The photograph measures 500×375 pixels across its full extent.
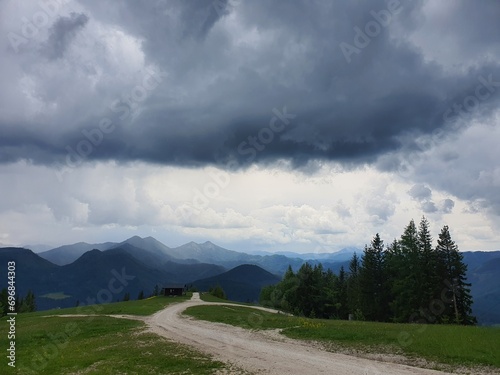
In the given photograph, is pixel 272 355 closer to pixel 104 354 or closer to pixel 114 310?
pixel 104 354

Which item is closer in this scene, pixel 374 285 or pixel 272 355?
pixel 272 355

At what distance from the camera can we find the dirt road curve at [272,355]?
2008cm

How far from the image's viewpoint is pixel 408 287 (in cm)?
6378

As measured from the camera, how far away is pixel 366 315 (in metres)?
70.5

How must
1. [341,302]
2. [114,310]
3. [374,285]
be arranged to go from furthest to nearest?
[341,302], [374,285], [114,310]

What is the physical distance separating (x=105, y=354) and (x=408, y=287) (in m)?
55.0

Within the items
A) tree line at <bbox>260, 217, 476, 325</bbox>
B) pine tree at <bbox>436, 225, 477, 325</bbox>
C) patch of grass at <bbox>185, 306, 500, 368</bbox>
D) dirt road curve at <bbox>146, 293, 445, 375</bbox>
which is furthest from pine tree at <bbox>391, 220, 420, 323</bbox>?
dirt road curve at <bbox>146, 293, 445, 375</bbox>

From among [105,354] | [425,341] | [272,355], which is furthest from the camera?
[425,341]

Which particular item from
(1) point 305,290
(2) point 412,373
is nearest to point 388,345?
(2) point 412,373

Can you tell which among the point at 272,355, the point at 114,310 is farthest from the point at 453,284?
the point at 114,310

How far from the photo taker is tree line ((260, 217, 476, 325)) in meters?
59.3

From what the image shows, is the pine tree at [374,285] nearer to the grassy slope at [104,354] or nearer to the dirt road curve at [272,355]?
the dirt road curve at [272,355]

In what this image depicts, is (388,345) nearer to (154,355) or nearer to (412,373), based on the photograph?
(412,373)

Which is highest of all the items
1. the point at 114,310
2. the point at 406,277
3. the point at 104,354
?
the point at 406,277
